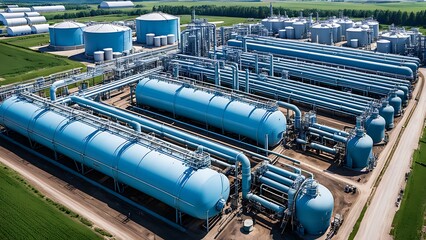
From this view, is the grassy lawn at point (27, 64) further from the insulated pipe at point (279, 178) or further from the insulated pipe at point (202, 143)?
the insulated pipe at point (279, 178)

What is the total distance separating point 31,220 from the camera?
23.7 m

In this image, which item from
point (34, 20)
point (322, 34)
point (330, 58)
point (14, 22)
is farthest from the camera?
point (34, 20)

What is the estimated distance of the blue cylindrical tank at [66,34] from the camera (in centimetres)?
7162

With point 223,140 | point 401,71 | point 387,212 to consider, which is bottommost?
point 387,212

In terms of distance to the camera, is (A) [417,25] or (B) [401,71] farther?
(A) [417,25]

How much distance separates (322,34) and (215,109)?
156 ft

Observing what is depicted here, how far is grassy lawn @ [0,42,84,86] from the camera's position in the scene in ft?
181

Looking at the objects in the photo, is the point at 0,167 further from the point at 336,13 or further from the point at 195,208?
the point at 336,13

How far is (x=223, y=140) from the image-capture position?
34906mm

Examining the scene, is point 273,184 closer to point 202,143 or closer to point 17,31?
point 202,143

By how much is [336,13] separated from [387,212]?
97.1 metres

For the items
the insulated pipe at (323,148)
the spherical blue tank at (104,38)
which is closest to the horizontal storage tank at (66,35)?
the spherical blue tank at (104,38)

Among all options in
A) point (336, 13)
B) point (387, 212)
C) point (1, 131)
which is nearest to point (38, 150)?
point (1, 131)

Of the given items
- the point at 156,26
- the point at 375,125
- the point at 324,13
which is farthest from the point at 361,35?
the point at 324,13
